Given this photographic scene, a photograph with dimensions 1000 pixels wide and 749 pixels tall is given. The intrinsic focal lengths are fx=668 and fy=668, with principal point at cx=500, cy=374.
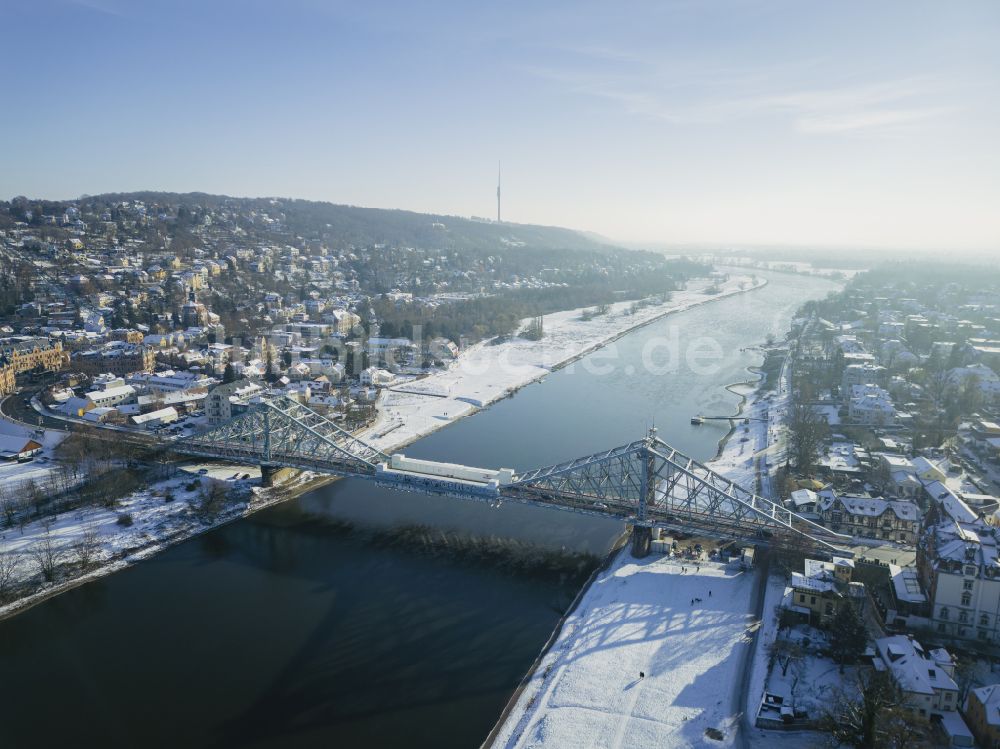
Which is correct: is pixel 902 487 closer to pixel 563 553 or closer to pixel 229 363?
pixel 563 553

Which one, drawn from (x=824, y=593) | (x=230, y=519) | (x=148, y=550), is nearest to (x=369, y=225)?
(x=230, y=519)

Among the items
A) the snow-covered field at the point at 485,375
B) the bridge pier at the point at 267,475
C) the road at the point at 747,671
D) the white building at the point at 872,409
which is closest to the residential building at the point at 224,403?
the snow-covered field at the point at 485,375

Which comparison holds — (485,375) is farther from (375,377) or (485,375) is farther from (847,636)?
(847,636)

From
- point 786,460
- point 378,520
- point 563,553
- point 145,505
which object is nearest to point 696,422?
point 786,460

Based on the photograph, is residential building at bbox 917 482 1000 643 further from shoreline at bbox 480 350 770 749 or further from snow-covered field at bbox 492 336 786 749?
shoreline at bbox 480 350 770 749

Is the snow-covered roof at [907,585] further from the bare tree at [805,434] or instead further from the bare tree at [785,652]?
the bare tree at [805,434]

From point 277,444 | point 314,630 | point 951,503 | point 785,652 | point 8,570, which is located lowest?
point 314,630
